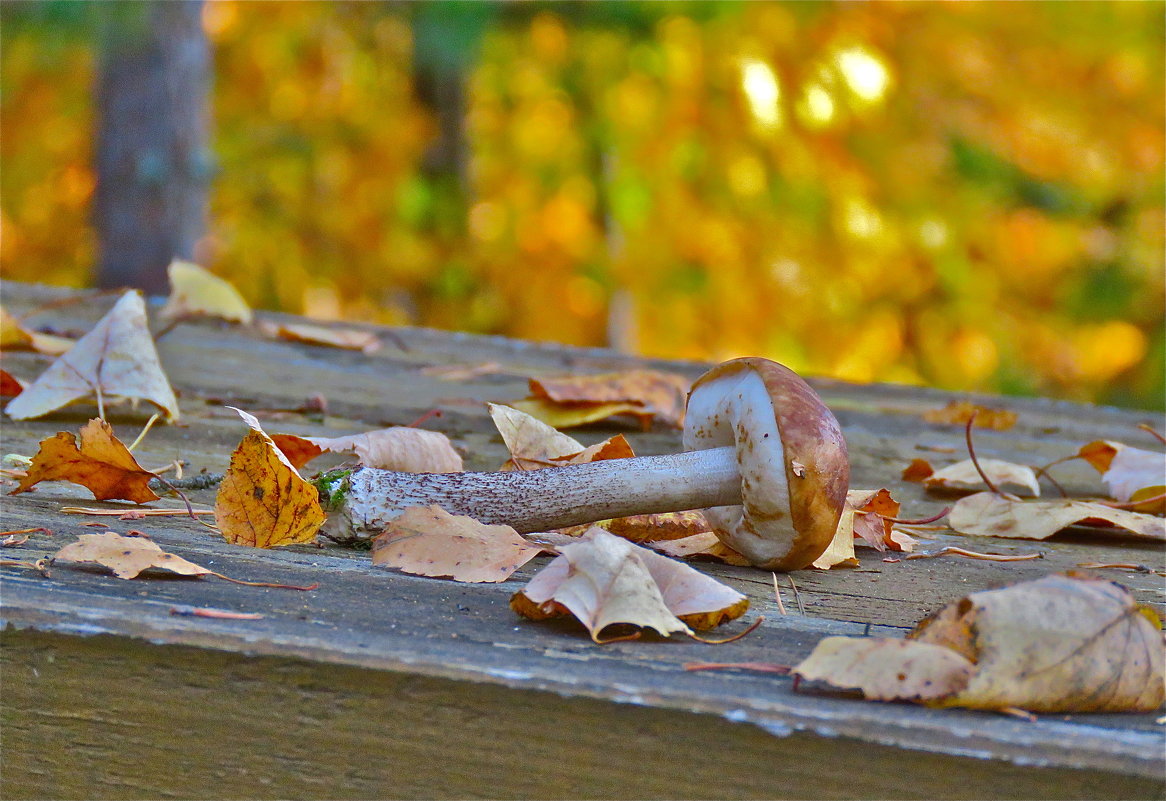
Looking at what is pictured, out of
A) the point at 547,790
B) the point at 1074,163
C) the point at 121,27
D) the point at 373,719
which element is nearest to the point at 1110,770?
the point at 547,790

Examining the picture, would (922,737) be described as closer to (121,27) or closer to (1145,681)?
(1145,681)

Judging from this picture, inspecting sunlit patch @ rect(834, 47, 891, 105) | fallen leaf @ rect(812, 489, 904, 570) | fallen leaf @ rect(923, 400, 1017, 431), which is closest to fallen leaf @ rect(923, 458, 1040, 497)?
fallen leaf @ rect(812, 489, 904, 570)

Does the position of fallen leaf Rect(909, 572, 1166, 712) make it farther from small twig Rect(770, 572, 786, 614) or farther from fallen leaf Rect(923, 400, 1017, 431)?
fallen leaf Rect(923, 400, 1017, 431)

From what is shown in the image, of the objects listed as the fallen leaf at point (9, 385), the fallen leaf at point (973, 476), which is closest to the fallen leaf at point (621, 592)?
the fallen leaf at point (973, 476)

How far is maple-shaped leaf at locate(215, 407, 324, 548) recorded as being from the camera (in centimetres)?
98

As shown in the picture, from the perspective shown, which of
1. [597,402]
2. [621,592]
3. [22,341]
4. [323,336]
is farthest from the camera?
[323,336]

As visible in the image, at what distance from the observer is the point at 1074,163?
5770 millimetres

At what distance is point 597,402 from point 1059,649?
1044 mm

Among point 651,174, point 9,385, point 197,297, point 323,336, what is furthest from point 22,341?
point 651,174

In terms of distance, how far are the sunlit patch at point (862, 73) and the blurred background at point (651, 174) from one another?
2 cm

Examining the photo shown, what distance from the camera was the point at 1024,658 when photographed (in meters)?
0.68

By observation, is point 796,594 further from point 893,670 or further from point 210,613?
point 210,613

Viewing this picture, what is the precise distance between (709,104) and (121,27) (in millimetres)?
3155

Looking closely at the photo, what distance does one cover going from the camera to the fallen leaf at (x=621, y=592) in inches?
30.0
